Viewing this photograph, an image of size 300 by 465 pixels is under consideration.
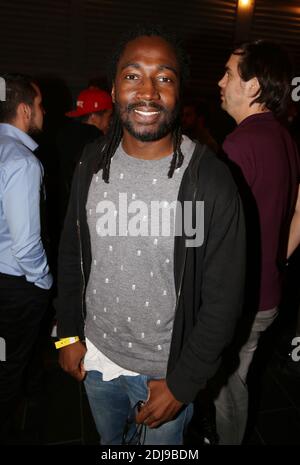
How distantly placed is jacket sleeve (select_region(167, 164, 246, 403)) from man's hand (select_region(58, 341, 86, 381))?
1.62ft

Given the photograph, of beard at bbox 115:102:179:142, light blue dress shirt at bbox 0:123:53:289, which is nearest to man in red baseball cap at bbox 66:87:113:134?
light blue dress shirt at bbox 0:123:53:289

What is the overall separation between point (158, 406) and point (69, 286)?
676mm

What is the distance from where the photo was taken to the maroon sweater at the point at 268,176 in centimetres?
171

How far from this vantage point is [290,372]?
3152mm

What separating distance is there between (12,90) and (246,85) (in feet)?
5.00

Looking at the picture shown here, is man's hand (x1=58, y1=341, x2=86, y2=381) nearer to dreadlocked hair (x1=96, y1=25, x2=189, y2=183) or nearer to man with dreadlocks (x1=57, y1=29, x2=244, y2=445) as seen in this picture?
man with dreadlocks (x1=57, y1=29, x2=244, y2=445)

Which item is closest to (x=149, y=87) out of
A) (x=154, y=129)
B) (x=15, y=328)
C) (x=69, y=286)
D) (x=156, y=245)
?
(x=154, y=129)

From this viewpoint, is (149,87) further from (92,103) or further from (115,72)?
(92,103)

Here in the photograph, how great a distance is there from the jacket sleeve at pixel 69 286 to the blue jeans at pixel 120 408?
24cm

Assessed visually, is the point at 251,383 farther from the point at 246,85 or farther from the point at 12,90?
the point at 12,90

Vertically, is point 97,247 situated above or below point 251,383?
above

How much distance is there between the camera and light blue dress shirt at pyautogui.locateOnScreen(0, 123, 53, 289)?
6.73ft

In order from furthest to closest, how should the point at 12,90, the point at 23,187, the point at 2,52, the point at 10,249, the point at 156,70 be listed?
the point at 2,52, the point at 12,90, the point at 10,249, the point at 23,187, the point at 156,70
